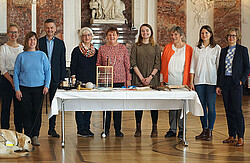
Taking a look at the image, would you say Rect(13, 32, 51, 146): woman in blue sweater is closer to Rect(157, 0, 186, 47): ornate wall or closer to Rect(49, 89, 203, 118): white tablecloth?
Rect(49, 89, 203, 118): white tablecloth

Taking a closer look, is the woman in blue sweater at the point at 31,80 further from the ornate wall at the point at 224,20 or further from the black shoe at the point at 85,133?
the ornate wall at the point at 224,20

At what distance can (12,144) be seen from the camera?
16.2 ft

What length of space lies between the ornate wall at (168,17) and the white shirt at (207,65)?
7401 millimetres

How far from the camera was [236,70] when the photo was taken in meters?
5.57

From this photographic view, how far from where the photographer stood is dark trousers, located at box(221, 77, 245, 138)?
5.60 metres

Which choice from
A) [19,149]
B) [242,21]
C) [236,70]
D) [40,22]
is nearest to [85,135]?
[19,149]

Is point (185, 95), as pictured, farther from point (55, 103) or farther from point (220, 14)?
point (220, 14)

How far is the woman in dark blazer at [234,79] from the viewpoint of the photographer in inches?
220

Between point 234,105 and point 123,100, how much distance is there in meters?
1.50

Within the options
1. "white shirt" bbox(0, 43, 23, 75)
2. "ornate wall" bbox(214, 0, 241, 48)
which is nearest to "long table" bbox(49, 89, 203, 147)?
"white shirt" bbox(0, 43, 23, 75)

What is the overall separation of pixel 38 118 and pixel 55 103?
53cm

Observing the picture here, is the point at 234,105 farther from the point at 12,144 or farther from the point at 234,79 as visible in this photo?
the point at 12,144

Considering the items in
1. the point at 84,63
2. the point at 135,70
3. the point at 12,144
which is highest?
the point at 84,63

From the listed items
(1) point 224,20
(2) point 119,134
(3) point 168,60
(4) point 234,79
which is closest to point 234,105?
(4) point 234,79
